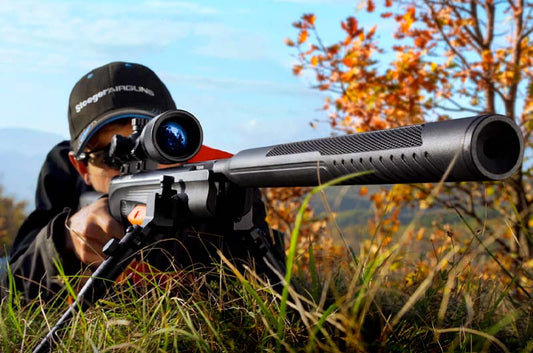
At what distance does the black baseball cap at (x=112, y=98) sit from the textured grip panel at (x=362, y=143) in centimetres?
163

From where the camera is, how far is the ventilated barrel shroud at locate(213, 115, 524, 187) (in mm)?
1249

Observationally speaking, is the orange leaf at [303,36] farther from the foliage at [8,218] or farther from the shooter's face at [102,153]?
the foliage at [8,218]

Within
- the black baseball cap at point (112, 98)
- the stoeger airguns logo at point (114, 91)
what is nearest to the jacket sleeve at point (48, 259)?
the black baseball cap at point (112, 98)

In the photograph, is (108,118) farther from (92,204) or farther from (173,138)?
(173,138)

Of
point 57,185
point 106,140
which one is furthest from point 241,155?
point 57,185

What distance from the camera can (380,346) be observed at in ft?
4.82

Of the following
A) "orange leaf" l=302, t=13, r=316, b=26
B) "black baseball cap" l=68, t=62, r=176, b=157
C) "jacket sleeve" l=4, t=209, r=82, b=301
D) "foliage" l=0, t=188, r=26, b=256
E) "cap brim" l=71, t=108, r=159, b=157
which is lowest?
"foliage" l=0, t=188, r=26, b=256

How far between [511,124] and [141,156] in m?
1.73

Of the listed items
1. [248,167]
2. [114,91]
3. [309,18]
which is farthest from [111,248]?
[309,18]

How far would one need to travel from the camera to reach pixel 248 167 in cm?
187

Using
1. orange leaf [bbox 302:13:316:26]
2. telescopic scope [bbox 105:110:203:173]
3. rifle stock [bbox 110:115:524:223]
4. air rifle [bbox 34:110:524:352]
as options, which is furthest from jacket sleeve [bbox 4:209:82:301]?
orange leaf [bbox 302:13:316:26]

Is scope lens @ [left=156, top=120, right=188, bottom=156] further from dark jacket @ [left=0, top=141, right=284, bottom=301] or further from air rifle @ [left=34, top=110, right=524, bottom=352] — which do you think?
dark jacket @ [left=0, top=141, right=284, bottom=301]

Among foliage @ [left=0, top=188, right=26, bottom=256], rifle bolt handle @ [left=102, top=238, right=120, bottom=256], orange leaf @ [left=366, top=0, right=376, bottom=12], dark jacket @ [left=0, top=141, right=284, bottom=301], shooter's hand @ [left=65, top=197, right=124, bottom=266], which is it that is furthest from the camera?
foliage @ [left=0, top=188, right=26, bottom=256]

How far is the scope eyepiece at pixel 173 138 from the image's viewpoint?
2.16 metres
